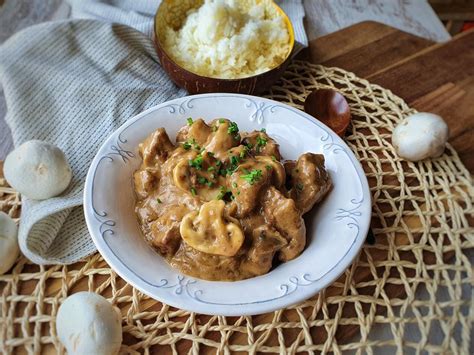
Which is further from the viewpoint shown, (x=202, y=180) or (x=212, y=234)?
(x=202, y=180)

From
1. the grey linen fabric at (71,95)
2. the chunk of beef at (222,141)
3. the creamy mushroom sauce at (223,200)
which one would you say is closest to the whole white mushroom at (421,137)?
the creamy mushroom sauce at (223,200)

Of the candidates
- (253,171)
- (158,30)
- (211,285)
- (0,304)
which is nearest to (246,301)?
(211,285)

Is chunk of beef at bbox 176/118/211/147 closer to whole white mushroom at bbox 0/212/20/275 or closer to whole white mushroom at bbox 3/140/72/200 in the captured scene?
whole white mushroom at bbox 3/140/72/200

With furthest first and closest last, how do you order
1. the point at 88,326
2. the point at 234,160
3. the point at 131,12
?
the point at 131,12 → the point at 234,160 → the point at 88,326

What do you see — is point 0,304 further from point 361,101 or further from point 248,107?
point 361,101

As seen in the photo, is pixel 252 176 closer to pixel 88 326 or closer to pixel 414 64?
pixel 88 326

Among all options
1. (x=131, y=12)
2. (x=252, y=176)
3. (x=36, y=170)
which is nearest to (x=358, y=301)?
(x=252, y=176)
